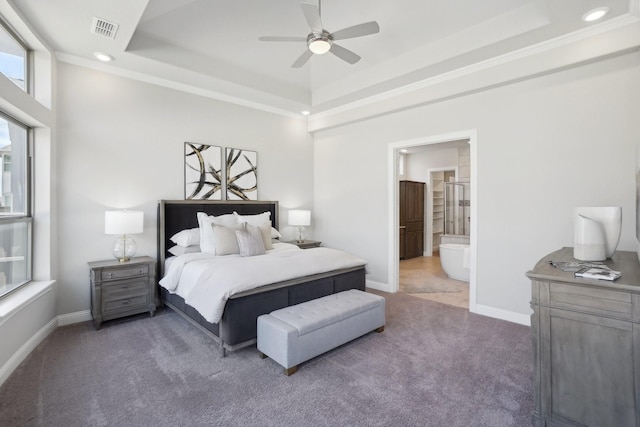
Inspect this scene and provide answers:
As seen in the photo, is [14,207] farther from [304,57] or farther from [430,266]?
[430,266]

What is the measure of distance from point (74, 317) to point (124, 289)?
0.68 metres

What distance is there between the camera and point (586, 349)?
1686 millimetres

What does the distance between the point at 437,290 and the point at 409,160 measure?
4655 mm

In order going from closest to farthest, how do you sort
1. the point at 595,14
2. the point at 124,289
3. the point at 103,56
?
the point at 595,14
the point at 103,56
the point at 124,289

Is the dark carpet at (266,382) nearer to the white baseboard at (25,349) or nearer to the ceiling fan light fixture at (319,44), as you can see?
the white baseboard at (25,349)

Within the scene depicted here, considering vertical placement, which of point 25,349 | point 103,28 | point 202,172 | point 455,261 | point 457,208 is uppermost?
point 103,28

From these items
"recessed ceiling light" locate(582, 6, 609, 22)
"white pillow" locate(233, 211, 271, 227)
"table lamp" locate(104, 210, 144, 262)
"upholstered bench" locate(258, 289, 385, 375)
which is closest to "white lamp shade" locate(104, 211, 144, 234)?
"table lamp" locate(104, 210, 144, 262)

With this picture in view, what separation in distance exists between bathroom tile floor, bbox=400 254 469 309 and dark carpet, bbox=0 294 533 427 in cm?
114

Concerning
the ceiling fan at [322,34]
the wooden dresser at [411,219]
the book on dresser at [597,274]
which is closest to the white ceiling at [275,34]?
the ceiling fan at [322,34]

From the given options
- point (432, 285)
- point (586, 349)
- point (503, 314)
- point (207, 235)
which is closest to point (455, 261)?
point (432, 285)

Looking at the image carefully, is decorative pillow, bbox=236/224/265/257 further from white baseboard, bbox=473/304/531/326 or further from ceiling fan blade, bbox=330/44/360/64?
white baseboard, bbox=473/304/531/326

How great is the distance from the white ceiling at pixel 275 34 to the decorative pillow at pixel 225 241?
200 centimetres

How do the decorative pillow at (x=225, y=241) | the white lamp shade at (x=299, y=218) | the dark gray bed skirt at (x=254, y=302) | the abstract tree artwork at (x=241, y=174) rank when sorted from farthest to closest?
1. the white lamp shade at (x=299, y=218)
2. the abstract tree artwork at (x=241, y=174)
3. the decorative pillow at (x=225, y=241)
4. the dark gray bed skirt at (x=254, y=302)

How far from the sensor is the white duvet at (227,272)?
274 cm
